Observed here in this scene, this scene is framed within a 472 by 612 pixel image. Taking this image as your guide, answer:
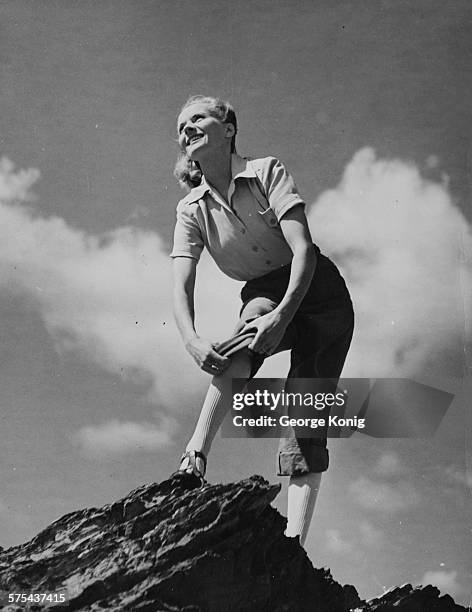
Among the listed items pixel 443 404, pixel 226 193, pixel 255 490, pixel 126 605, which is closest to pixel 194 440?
pixel 255 490

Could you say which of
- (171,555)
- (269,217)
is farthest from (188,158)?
(171,555)

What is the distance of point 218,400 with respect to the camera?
274cm

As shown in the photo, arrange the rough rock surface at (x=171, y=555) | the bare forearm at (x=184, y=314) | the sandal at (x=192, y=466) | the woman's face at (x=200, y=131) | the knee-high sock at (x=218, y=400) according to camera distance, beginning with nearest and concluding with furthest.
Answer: the rough rock surface at (x=171, y=555) → the sandal at (x=192, y=466) → the knee-high sock at (x=218, y=400) → the bare forearm at (x=184, y=314) → the woman's face at (x=200, y=131)

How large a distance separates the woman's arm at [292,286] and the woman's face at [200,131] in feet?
1.13

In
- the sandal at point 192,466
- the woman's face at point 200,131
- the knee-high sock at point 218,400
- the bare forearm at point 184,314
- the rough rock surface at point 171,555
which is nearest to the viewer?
the rough rock surface at point 171,555

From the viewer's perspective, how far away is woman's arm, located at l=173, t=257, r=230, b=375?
8.99 feet

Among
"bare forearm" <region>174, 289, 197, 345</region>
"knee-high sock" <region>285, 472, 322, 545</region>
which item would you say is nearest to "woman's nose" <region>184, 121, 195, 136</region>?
"bare forearm" <region>174, 289, 197, 345</region>

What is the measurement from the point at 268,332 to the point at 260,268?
31cm

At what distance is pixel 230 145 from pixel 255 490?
1.15 m

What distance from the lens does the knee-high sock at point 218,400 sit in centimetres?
271

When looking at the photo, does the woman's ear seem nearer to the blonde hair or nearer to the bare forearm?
the blonde hair

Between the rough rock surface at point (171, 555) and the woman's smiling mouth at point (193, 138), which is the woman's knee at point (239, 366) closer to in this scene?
the rough rock surface at point (171, 555)

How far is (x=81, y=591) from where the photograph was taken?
7.73 feet

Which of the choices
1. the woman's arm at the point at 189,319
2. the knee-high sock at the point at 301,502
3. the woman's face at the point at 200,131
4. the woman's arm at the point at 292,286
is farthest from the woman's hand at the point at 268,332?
the woman's face at the point at 200,131
